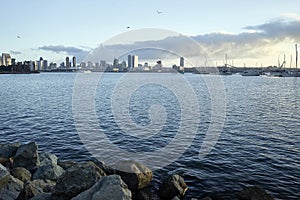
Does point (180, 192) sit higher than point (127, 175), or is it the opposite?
point (127, 175)

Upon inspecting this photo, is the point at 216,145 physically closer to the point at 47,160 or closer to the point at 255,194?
the point at 255,194

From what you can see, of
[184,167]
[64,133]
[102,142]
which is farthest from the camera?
[64,133]

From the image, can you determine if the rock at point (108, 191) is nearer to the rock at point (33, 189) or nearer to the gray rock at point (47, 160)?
the rock at point (33, 189)

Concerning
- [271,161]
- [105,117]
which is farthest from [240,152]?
[105,117]

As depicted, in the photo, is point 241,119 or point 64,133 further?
point 241,119

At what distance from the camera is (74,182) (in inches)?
501

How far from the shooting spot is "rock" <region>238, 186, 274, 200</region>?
14023 millimetres

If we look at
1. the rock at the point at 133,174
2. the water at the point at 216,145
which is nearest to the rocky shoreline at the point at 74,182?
the rock at the point at 133,174

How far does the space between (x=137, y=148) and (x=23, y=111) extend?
29219 mm

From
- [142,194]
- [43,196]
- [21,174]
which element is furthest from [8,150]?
[142,194]

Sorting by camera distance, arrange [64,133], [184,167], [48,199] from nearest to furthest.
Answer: [48,199] → [184,167] → [64,133]

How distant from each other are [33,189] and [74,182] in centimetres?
282

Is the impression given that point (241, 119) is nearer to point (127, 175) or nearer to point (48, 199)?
point (127, 175)

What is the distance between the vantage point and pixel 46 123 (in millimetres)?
36812
